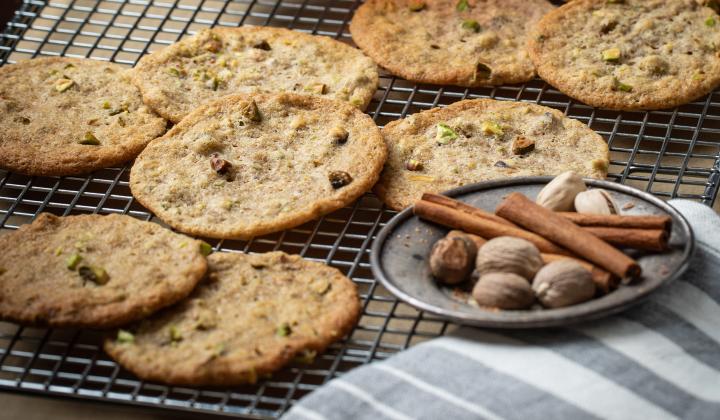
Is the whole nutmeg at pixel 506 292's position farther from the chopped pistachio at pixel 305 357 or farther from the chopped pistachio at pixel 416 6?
the chopped pistachio at pixel 416 6

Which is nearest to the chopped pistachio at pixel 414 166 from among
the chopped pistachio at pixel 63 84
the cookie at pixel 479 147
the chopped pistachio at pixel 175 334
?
the cookie at pixel 479 147

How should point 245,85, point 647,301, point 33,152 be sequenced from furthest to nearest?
1. point 245,85
2. point 33,152
3. point 647,301

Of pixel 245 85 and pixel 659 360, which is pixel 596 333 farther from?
pixel 245 85

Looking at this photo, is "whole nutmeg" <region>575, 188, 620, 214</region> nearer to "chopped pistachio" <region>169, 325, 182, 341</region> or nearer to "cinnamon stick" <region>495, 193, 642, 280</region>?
"cinnamon stick" <region>495, 193, 642, 280</region>

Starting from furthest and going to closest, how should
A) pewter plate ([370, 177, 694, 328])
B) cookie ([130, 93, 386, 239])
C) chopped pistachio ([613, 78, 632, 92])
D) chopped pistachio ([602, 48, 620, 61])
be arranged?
chopped pistachio ([602, 48, 620, 61]) → chopped pistachio ([613, 78, 632, 92]) → cookie ([130, 93, 386, 239]) → pewter plate ([370, 177, 694, 328])

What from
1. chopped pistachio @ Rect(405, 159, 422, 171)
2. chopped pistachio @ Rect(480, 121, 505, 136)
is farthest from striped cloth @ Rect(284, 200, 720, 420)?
chopped pistachio @ Rect(480, 121, 505, 136)

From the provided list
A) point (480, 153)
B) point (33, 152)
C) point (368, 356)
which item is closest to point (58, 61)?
point (33, 152)
